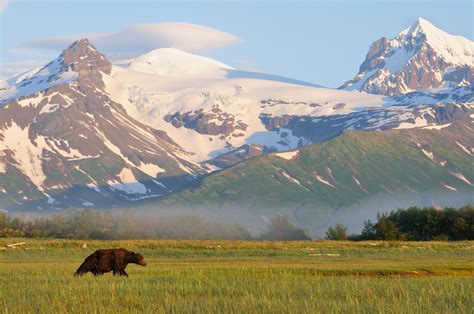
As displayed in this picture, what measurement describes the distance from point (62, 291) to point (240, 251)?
233 ft

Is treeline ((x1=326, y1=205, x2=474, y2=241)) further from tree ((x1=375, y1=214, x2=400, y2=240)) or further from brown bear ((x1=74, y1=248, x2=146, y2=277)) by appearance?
brown bear ((x1=74, y1=248, x2=146, y2=277))

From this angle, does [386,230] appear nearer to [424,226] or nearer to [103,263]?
[424,226]

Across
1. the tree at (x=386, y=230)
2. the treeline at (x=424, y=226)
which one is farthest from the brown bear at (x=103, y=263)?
the tree at (x=386, y=230)

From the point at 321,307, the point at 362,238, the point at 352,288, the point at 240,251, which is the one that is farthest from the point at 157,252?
the point at 321,307

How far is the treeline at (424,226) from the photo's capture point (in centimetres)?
15938

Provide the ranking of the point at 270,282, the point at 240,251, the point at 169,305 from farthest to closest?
the point at 240,251
the point at 270,282
the point at 169,305

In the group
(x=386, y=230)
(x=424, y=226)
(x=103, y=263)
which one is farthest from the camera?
(x=424, y=226)

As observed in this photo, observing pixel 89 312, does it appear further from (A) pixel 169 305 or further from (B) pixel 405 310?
(B) pixel 405 310

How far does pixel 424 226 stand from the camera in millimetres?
167000

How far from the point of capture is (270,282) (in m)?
42.9

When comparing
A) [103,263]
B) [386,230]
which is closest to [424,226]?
[386,230]

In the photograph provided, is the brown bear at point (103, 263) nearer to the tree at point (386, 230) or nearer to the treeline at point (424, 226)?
the treeline at point (424, 226)

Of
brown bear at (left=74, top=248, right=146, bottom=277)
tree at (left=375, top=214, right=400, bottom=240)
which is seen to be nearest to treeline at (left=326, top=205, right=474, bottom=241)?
tree at (left=375, top=214, right=400, bottom=240)

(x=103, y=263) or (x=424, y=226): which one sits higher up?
(x=424, y=226)
